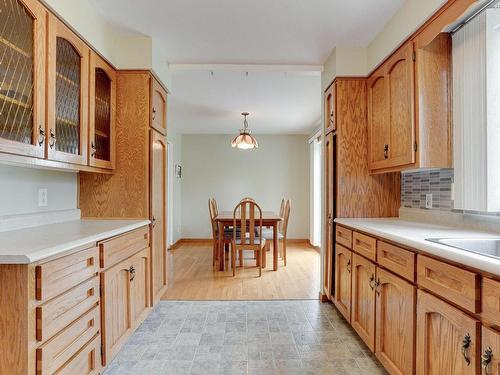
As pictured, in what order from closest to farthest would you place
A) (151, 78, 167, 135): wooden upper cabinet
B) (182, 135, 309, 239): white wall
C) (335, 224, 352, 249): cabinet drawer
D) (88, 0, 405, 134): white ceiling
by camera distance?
(88, 0, 405, 134): white ceiling, (335, 224, 352, 249): cabinet drawer, (151, 78, 167, 135): wooden upper cabinet, (182, 135, 309, 239): white wall

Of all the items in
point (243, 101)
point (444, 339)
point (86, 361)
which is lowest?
point (86, 361)

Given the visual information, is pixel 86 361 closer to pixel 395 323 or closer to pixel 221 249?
pixel 395 323

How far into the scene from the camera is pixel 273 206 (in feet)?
21.2

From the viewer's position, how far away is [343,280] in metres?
2.51

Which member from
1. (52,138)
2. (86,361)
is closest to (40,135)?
(52,138)

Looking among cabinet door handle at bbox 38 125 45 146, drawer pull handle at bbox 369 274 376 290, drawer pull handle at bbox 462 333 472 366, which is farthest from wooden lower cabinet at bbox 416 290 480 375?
cabinet door handle at bbox 38 125 45 146

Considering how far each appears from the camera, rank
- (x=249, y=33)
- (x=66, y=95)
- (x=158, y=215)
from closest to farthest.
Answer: (x=66, y=95) < (x=249, y=33) < (x=158, y=215)

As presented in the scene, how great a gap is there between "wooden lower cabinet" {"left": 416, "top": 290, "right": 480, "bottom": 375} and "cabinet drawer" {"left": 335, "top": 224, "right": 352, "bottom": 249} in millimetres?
942

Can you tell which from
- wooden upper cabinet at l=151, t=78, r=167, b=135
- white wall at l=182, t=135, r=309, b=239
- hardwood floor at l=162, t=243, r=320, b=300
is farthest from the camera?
white wall at l=182, t=135, r=309, b=239

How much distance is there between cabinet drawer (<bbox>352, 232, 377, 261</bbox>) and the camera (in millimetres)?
1904

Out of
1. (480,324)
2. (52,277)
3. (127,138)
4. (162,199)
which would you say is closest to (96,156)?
(127,138)

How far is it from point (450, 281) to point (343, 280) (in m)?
1.38

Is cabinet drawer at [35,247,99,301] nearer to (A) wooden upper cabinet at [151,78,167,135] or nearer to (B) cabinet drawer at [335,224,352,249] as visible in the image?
(A) wooden upper cabinet at [151,78,167,135]

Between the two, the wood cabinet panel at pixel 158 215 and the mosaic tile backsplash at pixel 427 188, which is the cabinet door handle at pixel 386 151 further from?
the wood cabinet panel at pixel 158 215
